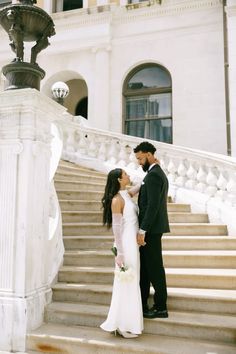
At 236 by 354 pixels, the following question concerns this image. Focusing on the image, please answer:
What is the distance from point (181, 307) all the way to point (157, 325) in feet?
1.48

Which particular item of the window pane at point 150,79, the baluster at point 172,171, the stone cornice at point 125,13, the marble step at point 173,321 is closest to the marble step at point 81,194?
the baluster at point 172,171

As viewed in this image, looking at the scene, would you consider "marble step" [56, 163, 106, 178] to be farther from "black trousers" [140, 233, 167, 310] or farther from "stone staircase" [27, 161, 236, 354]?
"black trousers" [140, 233, 167, 310]

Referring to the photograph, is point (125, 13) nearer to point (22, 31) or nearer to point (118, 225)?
point (22, 31)

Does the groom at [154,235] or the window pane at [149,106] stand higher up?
the window pane at [149,106]

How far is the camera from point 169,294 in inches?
175

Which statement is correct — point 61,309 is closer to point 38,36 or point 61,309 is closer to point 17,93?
point 17,93

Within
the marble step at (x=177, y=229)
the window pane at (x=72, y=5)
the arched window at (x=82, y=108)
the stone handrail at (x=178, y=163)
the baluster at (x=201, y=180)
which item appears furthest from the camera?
the arched window at (x=82, y=108)

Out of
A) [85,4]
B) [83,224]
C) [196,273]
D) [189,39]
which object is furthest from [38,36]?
[85,4]

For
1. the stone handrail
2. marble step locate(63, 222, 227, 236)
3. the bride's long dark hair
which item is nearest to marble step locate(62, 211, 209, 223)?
the stone handrail

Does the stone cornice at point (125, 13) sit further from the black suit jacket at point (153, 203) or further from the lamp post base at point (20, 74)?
the black suit jacket at point (153, 203)

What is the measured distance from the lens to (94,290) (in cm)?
464

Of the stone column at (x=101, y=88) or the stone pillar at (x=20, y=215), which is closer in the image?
the stone pillar at (x=20, y=215)

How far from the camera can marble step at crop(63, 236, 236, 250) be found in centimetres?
565

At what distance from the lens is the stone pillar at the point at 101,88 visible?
13.1m
